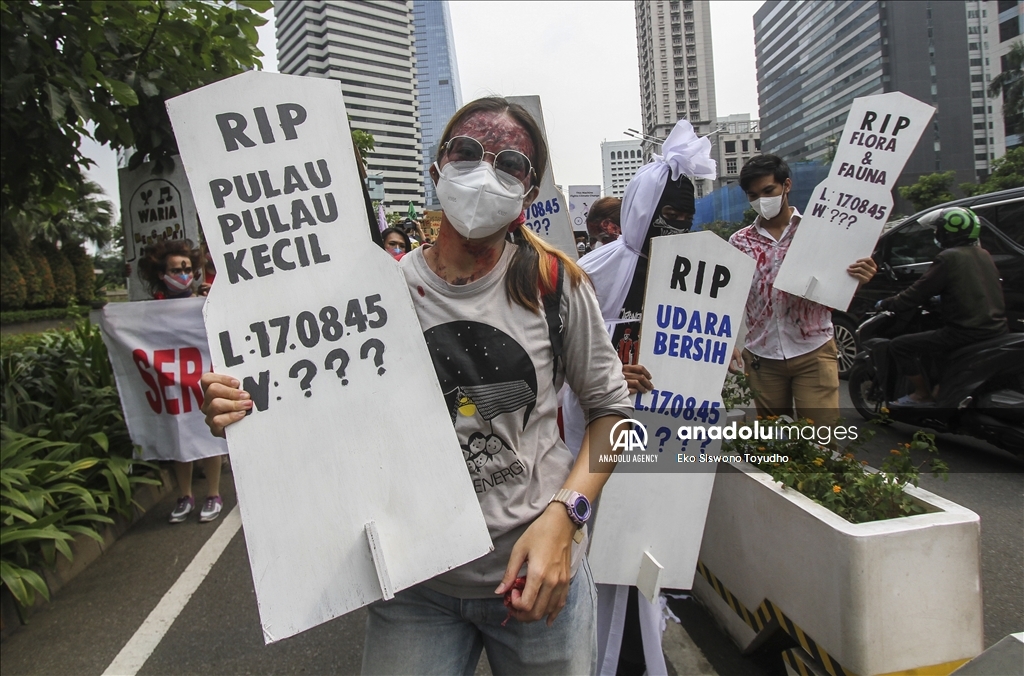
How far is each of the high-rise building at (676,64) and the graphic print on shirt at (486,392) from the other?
5.97ft

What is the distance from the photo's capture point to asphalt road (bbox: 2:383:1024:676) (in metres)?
2.85

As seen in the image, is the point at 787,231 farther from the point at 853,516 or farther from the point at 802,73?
the point at 802,73

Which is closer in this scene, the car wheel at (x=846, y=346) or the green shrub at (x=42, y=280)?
the car wheel at (x=846, y=346)

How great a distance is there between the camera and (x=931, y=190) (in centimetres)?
938

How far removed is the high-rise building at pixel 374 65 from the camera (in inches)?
113

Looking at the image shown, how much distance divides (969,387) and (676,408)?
3.39m

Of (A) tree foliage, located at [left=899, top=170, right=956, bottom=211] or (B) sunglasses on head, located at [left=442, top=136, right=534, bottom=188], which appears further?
(A) tree foliage, located at [left=899, top=170, right=956, bottom=211]

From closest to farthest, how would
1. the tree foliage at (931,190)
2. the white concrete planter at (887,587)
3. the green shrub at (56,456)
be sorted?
the white concrete planter at (887,587), the green shrub at (56,456), the tree foliage at (931,190)

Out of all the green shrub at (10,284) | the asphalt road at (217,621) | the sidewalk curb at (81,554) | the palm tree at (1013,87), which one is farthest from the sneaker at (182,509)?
the green shrub at (10,284)

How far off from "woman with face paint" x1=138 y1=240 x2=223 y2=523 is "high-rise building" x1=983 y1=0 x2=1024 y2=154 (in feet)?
18.8

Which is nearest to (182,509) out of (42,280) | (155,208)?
(155,208)

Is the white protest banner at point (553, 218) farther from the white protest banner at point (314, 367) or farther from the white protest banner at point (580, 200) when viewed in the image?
the white protest banner at point (580, 200)

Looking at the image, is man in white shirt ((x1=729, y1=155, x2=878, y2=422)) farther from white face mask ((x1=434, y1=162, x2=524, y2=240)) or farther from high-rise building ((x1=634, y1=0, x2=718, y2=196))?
white face mask ((x1=434, y1=162, x2=524, y2=240))

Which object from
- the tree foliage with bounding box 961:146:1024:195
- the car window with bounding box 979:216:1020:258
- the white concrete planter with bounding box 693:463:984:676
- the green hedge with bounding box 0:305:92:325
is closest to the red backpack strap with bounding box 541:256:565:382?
the white concrete planter with bounding box 693:463:984:676
